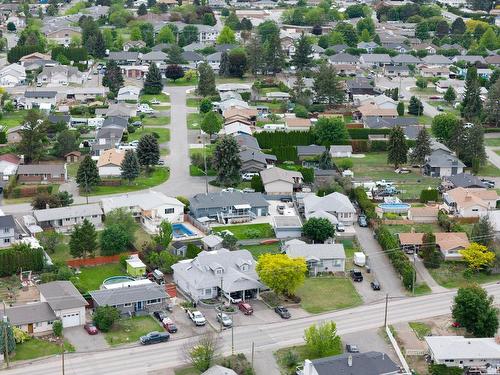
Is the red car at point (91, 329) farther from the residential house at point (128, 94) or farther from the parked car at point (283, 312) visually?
the residential house at point (128, 94)

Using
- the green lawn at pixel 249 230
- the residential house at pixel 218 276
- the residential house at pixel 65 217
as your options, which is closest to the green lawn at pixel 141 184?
the residential house at pixel 65 217

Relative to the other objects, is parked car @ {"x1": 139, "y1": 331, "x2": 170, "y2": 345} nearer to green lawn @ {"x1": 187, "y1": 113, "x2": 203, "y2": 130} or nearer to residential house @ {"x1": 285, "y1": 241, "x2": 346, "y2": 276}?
residential house @ {"x1": 285, "y1": 241, "x2": 346, "y2": 276}

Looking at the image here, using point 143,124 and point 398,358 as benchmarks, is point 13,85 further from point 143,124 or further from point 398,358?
point 398,358

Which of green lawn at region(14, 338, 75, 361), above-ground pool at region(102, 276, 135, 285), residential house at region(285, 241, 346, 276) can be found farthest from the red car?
residential house at region(285, 241, 346, 276)

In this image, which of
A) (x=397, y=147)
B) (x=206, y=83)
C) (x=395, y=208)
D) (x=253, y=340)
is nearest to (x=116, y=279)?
(x=253, y=340)

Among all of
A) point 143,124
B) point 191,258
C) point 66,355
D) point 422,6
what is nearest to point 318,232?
point 191,258

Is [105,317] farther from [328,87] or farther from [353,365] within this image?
[328,87]
